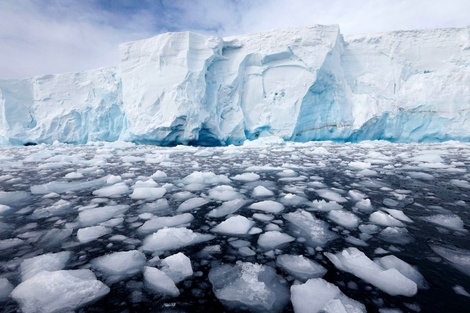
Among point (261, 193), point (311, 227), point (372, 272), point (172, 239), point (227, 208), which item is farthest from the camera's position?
point (261, 193)

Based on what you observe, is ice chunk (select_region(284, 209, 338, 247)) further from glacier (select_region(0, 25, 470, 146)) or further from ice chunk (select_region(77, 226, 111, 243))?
glacier (select_region(0, 25, 470, 146))

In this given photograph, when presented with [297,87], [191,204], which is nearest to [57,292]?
[191,204]

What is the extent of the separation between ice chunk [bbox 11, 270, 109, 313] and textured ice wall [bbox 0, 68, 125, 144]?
13.3 meters

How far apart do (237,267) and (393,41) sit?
1486 centimetres

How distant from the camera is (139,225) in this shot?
1474 mm

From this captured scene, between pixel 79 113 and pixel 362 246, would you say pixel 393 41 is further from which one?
pixel 79 113

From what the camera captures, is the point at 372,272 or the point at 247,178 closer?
the point at 372,272

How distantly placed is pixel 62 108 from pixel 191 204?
49.3ft

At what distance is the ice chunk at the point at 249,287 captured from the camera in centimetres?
81

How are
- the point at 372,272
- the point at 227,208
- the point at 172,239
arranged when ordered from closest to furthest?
the point at 372,272 < the point at 172,239 < the point at 227,208

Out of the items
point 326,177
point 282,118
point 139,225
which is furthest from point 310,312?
point 282,118

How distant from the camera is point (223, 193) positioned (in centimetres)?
217

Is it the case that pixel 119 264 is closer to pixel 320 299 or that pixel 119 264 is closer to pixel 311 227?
pixel 320 299

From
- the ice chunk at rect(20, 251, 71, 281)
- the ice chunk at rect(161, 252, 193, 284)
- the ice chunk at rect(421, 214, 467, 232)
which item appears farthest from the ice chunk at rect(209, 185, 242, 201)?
the ice chunk at rect(421, 214, 467, 232)
